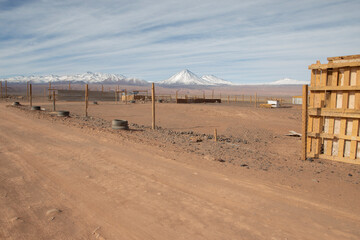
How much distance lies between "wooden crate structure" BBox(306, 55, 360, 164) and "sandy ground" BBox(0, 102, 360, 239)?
0.56 m

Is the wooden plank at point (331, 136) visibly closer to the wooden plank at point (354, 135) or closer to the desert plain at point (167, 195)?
the wooden plank at point (354, 135)

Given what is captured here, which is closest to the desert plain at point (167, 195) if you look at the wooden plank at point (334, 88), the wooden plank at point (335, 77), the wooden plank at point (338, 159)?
the wooden plank at point (338, 159)

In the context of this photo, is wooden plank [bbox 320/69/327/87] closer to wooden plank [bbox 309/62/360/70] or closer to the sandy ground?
wooden plank [bbox 309/62/360/70]

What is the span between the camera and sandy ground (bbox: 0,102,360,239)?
3.52 meters

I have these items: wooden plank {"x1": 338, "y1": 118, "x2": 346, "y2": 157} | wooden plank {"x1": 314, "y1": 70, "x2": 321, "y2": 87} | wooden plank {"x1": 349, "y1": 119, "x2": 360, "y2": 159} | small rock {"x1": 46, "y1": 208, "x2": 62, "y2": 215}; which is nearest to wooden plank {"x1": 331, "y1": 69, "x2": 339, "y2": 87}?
wooden plank {"x1": 314, "y1": 70, "x2": 321, "y2": 87}

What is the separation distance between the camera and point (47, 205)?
163 inches

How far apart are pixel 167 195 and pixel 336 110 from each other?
5.61m

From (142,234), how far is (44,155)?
468 cm

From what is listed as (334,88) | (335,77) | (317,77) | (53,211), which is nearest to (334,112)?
(334,88)

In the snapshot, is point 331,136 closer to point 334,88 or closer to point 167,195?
point 334,88

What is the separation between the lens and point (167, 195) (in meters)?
4.57

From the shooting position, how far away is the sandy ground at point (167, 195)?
3518 mm

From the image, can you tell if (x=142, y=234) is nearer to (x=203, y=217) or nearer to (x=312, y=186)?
(x=203, y=217)

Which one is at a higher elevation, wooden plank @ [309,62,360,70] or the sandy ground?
wooden plank @ [309,62,360,70]
